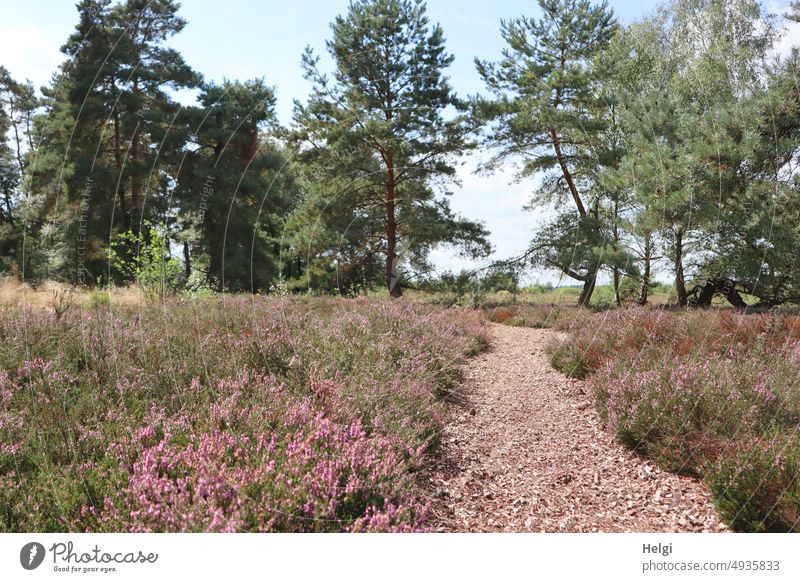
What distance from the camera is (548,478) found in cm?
373

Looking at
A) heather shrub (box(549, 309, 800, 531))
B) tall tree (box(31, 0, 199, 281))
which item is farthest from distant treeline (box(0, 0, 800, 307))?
heather shrub (box(549, 309, 800, 531))

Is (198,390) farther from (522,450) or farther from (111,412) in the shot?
(522,450)

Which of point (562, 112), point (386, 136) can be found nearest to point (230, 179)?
point (386, 136)

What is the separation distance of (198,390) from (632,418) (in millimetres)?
3825

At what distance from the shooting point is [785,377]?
4.38 m

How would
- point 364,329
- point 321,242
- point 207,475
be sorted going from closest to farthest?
point 207,475
point 364,329
point 321,242

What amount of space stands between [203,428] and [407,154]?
1282cm

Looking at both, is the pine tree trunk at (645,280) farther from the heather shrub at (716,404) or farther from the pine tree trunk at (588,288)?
the heather shrub at (716,404)

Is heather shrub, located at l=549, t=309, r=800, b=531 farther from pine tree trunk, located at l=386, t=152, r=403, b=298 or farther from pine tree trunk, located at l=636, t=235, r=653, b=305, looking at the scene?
pine tree trunk, located at l=386, t=152, r=403, b=298

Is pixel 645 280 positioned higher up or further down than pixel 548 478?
higher up

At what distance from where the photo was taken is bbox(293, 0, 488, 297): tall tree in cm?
1206

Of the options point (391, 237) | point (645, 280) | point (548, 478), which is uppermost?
point (391, 237)

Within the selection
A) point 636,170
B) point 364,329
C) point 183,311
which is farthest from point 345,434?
point 636,170

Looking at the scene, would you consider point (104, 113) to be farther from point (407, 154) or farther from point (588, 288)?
point (588, 288)
